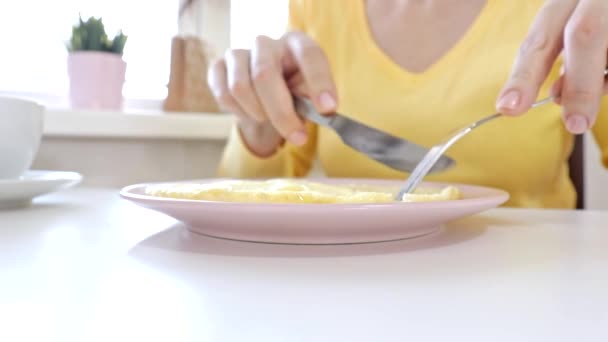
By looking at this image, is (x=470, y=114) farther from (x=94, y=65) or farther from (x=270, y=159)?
(x=94, y=65)

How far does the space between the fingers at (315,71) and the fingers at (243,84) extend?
64 millimetres

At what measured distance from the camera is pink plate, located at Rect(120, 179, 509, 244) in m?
0.28

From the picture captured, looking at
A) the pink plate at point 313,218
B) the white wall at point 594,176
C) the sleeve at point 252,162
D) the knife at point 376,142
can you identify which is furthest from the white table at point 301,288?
the white wall at point 594,176

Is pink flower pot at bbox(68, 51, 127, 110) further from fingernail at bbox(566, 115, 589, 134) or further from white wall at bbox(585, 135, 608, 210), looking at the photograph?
white wall at bbox(585, 135, 608, 210)

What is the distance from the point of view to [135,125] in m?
1.01

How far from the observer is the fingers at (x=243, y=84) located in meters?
0.61

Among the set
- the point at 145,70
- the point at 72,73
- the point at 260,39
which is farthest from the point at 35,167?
the point at 260,39

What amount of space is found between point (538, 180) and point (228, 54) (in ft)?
1.69

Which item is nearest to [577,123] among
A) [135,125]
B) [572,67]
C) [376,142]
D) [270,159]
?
[572,67]

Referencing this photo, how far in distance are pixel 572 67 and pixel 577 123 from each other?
5 centimetres

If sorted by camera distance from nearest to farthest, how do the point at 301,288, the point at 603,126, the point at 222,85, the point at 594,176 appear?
the point at 301,288 < the point at 222,85 < the point at 603,126 < the point at 594,176

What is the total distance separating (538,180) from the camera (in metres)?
0.79

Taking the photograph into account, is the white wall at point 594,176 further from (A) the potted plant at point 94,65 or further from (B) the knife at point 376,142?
(A) the potted plant at point 94,65

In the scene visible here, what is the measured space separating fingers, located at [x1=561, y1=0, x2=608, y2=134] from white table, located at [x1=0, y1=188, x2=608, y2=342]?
108mm
